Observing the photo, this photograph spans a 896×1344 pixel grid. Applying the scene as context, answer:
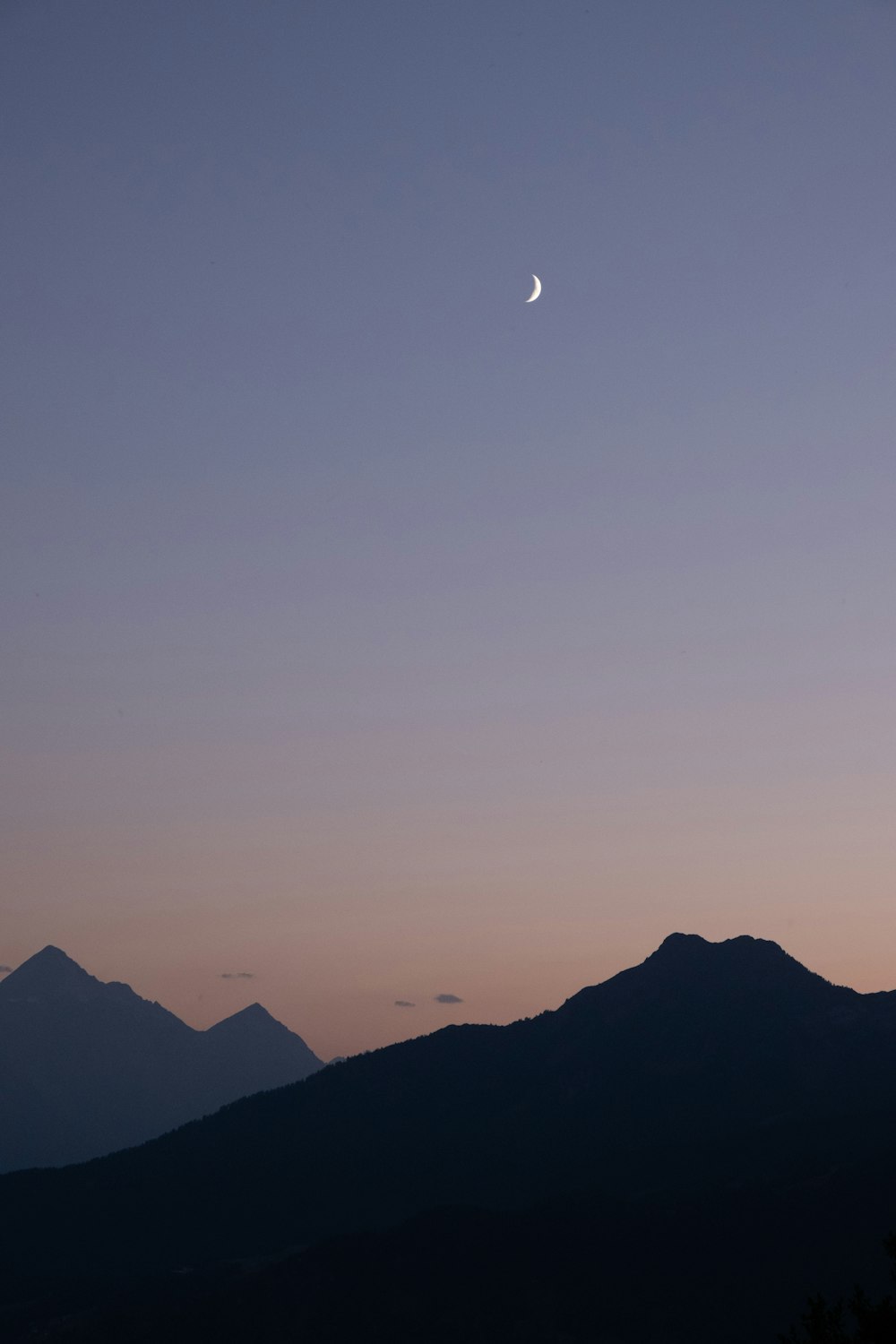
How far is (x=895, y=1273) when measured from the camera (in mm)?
55906

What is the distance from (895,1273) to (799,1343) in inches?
281

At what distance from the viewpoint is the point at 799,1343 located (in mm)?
60000

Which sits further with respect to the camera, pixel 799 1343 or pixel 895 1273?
pixel 799 1343
